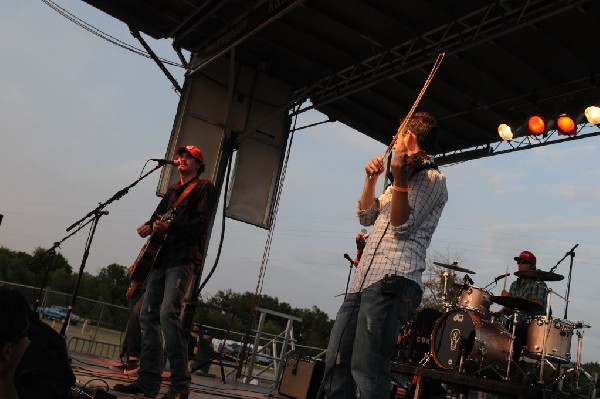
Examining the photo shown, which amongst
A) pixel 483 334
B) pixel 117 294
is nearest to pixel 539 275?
pixel 483 334

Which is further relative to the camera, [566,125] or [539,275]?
[566,125]

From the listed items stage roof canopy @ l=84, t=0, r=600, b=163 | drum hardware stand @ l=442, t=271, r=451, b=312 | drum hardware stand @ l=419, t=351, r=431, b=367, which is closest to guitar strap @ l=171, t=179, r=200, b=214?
stage roof canopy @ l=84, t=0, r=600, b=163

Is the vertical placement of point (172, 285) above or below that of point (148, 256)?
below

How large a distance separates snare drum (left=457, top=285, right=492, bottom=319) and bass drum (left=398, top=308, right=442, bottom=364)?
382mm

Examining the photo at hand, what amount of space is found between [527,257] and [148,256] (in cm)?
568

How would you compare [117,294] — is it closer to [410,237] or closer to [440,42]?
[440,42]

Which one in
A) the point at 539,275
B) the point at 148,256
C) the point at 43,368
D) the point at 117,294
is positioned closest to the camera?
the point at 43,368

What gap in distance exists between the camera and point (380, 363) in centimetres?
291

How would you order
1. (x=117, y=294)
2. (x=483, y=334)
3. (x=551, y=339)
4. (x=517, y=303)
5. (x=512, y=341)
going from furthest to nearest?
(x=117, y=294), (x=517, y=303), (x=551, y=339), (x=512, y=341), (x=483, y=334)

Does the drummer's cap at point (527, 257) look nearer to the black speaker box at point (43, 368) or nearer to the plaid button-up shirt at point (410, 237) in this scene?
the plaid button-up shirt at point (410, 237)

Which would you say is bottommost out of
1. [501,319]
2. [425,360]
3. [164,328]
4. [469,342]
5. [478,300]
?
[164,328]

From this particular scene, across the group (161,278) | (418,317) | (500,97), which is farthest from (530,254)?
(161,278)

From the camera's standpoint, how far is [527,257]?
8461 mm

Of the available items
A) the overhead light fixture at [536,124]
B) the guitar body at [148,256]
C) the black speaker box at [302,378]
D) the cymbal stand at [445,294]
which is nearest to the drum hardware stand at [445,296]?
the cymbal stand at [445,294]
